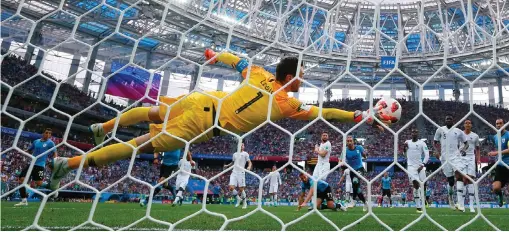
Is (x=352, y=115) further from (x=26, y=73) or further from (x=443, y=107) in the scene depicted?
(x=443, y=107)

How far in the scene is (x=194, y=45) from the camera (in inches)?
663

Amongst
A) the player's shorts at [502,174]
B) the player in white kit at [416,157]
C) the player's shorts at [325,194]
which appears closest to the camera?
the player's shorts at [502,174]

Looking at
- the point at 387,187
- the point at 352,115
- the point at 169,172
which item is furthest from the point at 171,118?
the point at 387,187

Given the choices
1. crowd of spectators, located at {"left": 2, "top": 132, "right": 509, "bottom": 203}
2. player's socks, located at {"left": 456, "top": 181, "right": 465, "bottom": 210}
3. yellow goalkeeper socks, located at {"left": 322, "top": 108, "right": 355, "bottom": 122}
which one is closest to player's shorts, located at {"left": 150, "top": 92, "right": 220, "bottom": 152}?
yellow goalkeeper socks, located at {"left": 322, "top": 108, "right": 355, "bottom": 122}

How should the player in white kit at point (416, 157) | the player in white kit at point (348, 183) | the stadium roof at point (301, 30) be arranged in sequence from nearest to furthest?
the player in white kit at point (416, 157) → the player in white kit at point (348, 183) → the stadium roof at point (301, 30)

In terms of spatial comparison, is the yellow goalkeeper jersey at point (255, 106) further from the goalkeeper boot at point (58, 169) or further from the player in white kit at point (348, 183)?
the player in white kit at point (348, 183)

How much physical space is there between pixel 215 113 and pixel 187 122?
0.24 metres

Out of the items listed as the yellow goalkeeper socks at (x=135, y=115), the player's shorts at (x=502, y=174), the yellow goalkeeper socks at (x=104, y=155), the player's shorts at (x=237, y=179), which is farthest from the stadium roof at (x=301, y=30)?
the yellow goalkeeper socks at (x=104, y=155)

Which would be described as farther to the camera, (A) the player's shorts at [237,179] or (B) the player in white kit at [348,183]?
(A) the player's shorts at [237,179]

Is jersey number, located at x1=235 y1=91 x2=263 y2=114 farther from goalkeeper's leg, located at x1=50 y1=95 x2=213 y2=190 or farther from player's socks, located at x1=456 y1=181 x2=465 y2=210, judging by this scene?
Answer: player's socks, located at x1=456 y1=181 x2=465 y2=210

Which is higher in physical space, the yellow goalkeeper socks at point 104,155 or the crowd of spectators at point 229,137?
the crowd of spectators at point 229,137

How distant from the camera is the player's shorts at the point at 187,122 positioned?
9.50ft

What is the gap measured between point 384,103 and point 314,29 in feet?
58.7

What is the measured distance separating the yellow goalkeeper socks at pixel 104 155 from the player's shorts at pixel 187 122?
22cm
